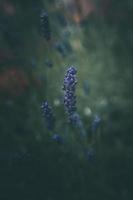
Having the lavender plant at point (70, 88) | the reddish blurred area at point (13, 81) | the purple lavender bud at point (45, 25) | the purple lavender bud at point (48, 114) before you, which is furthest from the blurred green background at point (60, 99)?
the lavender plant at point (70, 88)

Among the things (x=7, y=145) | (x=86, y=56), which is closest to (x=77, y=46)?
(x=86, y=56)

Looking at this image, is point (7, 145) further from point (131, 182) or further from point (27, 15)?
point (27, 15)

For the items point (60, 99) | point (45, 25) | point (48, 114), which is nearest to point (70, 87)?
point (48, 114)

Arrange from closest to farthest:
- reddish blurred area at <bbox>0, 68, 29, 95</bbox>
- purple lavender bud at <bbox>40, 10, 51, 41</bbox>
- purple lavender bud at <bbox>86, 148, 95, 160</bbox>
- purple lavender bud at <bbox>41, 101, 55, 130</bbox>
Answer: purple lavender bud at <bbox>41, 101, 55, 130</bbox> < purple lavender bud at <bbox>40, 10, 51, 41</bbox> < purple lavender bud at <bbox>86, 148, 95, 160</bbox> < reddish blurred area at <bbox>0, 68, 29, 95</bbox>

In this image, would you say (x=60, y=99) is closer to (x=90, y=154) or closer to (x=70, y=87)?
(x=90, y=154)

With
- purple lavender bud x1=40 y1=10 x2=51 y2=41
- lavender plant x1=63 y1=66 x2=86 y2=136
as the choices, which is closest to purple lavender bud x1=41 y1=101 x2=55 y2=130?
lavender plant x1=63 y1=66 x2=86 y2=136

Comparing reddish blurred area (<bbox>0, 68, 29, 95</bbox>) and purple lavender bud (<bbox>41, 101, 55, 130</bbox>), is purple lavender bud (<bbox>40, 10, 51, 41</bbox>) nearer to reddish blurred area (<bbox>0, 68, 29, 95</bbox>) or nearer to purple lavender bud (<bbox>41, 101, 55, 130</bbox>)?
purple lavender bud (<bbox>41, 101, 55, 130</bbox>)

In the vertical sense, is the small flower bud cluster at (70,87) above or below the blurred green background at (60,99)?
below

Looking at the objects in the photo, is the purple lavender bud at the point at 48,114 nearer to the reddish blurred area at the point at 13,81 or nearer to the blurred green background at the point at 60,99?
the blurred green background at the point at 60,99
